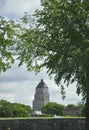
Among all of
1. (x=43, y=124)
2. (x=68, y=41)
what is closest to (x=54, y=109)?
(x=43, y=124)

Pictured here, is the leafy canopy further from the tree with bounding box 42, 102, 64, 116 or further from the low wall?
the tree with bounding box 42, 102, 64, 116

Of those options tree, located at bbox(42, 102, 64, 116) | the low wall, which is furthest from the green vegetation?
tree, located at bbox(42, 102, 64, 116)

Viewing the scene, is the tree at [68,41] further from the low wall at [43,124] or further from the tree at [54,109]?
the tree at [54,109]

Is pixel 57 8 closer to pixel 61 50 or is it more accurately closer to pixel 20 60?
pixel 61 50

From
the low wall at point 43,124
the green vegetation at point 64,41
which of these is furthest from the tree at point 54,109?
the green vegetation at point 64,41

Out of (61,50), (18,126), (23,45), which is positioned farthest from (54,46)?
(18,126)

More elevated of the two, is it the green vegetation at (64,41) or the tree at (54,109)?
the tree at (54,109)

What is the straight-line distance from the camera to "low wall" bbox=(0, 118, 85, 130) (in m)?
54.0

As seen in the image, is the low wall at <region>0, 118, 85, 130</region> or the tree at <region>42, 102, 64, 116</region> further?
the tree at <region>42, 102, 64, 116</region>

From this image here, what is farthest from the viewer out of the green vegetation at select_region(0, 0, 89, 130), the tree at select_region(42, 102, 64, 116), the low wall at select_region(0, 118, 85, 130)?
the tree at select_region(42, 102, 64, 116)

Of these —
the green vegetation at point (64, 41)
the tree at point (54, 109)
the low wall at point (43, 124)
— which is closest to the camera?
the green vegetation at point (64, 41)

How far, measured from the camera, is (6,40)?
2661 cm

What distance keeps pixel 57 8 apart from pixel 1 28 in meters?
5.80

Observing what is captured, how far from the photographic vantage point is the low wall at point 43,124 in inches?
2126
